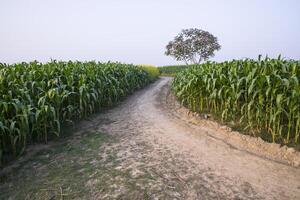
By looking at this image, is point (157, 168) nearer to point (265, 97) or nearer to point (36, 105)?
point (265, 97)

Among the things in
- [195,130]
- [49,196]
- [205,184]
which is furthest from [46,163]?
[195,130]

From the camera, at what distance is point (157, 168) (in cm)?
411

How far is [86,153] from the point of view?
4.84 m

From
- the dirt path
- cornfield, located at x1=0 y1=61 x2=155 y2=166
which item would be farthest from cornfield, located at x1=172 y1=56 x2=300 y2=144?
cornfield, located at x1=0 y1=61 x2=155 y2=166

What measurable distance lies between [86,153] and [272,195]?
9.75 ft

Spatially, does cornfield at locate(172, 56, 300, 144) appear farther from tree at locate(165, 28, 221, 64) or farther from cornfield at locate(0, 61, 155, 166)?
tree at locate(165, 28, 221, 64)

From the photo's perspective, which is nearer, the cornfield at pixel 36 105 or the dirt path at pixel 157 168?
the dirt path at pixel 157 168

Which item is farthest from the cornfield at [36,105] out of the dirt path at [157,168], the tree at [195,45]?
the tree at [195,45]

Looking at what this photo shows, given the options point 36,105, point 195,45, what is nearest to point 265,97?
point 36,105

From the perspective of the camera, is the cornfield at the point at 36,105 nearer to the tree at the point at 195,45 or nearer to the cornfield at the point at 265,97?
the cornfield at the point at 265,97

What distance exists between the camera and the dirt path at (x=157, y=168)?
138 inches

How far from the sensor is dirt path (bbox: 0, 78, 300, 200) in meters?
3.51

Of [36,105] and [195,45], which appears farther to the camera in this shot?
[195,45]

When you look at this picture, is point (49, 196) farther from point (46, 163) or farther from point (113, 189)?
point (46, 163)
